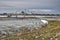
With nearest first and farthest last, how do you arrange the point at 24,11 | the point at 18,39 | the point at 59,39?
the point at 59,39 → the point at 18,39 → the point at 24,11

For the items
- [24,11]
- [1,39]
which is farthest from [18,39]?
[24,11]

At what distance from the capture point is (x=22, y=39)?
10.4 m

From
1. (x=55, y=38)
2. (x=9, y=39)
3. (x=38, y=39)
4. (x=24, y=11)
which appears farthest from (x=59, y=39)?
(x=24, y=11)

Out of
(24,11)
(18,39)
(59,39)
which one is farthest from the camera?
(24,11)

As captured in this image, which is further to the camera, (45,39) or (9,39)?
(9,39)

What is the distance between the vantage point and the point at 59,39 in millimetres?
9805

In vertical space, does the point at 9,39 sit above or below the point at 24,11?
above

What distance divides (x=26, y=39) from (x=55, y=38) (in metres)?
1.39

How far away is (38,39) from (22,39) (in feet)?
2.79

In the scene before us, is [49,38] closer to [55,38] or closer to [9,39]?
[55,38]

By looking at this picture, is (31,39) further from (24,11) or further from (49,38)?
(24,11)

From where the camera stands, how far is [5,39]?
10922mm

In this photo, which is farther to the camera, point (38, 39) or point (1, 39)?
point (1, 39)

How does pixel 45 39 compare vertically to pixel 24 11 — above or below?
above
